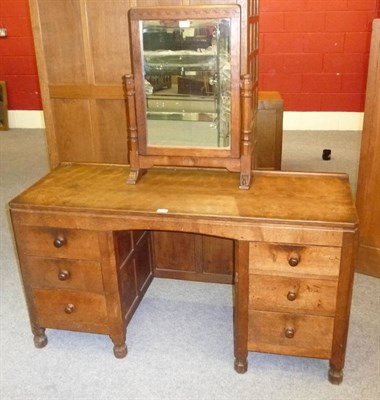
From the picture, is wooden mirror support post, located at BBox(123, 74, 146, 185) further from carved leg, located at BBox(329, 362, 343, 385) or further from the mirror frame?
carved leg, located at BBox(329, 362, 343, 385)

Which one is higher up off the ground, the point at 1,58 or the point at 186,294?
the point at 1,58

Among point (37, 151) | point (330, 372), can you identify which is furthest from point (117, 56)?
point (37, 151)

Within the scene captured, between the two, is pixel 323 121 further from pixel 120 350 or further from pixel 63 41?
pixel 120 350

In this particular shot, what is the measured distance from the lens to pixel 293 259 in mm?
1679

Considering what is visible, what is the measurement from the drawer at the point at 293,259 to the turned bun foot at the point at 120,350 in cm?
68

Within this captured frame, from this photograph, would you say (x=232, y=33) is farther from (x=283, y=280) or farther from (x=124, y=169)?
→ (x=283, y=280)

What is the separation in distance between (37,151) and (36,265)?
3325 millimetres

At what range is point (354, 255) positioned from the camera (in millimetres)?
1642

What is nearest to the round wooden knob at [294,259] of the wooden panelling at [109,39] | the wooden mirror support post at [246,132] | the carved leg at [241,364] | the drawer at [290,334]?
the drawer at [290,334]

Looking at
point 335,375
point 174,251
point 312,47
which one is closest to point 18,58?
point 312,47

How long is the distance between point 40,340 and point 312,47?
13.9 feet

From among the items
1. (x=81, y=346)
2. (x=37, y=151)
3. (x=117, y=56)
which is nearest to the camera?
(x=81, y=346)

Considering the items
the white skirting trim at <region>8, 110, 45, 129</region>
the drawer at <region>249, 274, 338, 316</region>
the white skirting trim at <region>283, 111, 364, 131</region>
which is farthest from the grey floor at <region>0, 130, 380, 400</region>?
the white skirting trim at <region>8, 110, 45, 129</region>

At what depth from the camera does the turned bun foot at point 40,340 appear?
210 centimetres
